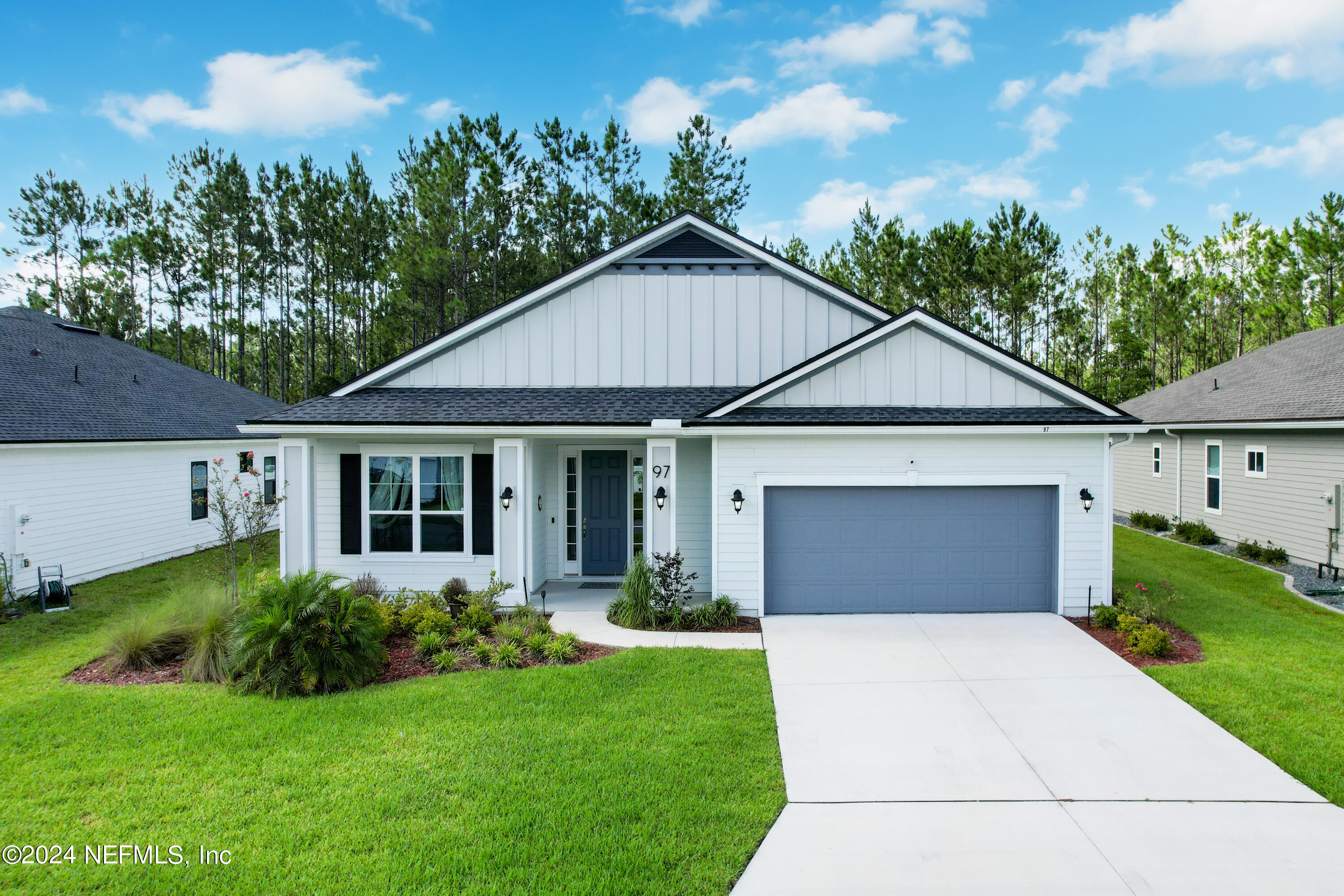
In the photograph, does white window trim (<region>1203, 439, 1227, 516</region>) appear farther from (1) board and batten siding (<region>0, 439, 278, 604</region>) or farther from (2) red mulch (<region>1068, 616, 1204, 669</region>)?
(1) board and batten siding (<region>0, 439, 278, 604</region>)

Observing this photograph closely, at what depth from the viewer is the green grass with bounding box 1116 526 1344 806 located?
5277 millimetres

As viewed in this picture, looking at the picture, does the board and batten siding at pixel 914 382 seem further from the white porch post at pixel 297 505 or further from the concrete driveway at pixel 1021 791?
the white porch post at pixel 297 505

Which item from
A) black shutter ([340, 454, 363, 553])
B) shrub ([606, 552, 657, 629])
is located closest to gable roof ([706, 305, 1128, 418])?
shrub ([606, 552, 657, 629])

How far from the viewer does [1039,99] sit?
1666 centimetres

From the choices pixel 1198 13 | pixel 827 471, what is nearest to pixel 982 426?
pixel 827 471

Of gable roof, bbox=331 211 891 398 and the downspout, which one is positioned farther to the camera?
the downspout

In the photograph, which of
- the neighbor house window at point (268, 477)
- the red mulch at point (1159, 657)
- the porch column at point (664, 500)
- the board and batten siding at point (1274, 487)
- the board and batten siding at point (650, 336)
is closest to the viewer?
the red mulch at point (1159, 657)

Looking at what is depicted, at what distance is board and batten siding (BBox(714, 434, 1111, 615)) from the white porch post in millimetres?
6302

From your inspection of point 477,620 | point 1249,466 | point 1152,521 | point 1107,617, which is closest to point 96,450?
point 477,620

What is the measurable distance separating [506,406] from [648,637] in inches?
172

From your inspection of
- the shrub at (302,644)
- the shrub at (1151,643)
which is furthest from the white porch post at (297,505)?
the shrub at (1151,643)

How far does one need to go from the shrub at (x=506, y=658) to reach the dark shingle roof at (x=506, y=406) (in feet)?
11.5

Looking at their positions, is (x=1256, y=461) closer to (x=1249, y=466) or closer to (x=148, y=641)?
(x=1249, y=466)

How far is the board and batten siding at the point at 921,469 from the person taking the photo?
8953mm
